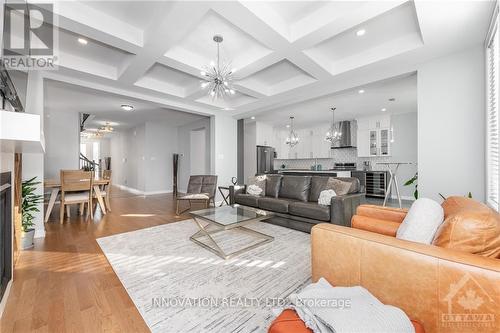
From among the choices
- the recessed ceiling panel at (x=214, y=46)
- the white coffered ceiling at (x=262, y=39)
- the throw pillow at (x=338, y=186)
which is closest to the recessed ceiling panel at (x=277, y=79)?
the white coffered ceiling at (x=262, y=39)

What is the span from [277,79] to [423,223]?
146 inches

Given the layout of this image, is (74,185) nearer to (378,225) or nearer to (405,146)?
(378,225)

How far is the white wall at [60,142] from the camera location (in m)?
5.90

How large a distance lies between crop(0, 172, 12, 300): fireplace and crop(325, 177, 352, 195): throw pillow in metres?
3.70

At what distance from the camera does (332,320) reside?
0.86 metres

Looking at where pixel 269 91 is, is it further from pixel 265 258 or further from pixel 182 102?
pixel 265 258

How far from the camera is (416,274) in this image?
1.00m

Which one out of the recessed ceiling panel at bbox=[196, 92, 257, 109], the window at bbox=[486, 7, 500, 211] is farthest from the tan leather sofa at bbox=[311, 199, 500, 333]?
the recessed ceiling panel at bbox=[196, 92, 257, 109]

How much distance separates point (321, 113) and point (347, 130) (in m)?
1.45

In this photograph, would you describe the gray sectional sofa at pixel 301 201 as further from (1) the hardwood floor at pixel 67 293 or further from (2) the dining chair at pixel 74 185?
(2) the dining chair at pixel 74 185

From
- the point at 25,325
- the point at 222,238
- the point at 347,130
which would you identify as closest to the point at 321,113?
the point at 347,130

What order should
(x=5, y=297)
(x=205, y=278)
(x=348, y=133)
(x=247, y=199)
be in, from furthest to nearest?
1. (x=348, y=133)
2. (x=247, y=199)
3. (x=205, y=278)
4. (x=5, y=297)

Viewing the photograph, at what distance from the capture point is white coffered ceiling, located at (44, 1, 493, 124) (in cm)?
216

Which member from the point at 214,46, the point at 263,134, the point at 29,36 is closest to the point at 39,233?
the point at 29,36
